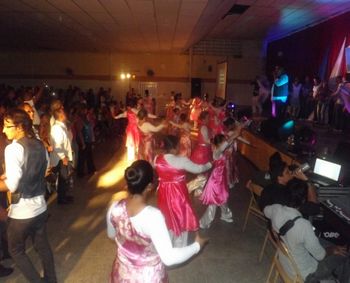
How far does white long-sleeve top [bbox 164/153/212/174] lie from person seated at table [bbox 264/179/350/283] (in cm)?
69

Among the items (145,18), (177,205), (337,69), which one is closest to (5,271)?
(177,205)

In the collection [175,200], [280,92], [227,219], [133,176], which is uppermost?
[133,176]

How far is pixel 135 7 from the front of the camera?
254 inches

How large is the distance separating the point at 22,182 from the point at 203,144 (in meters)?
3.06

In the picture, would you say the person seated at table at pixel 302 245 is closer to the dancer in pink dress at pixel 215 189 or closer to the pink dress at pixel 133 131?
the dancer in pink dress at pixel 215 189

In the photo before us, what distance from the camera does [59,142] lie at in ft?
13.9

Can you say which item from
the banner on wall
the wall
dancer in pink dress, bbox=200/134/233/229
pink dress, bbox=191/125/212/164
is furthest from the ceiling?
the wall

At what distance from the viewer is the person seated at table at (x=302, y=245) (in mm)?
2330

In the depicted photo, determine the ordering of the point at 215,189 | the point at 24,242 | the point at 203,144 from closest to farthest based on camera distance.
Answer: the point at 24,242, the point at 215,189, the point at 203,144

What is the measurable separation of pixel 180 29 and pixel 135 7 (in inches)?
93.6

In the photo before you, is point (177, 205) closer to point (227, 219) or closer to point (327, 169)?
point (227, 219)

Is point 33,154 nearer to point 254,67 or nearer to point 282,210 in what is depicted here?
point 282,210

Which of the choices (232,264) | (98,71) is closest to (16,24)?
(98,71)

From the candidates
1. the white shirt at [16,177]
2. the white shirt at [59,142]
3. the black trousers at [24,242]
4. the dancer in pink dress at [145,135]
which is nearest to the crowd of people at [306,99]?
the dancer in pink dress at [145,135]
